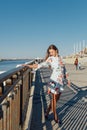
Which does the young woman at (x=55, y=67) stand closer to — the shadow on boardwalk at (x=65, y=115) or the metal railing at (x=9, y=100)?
the shadow on boardwalk at (x=65, y=115)

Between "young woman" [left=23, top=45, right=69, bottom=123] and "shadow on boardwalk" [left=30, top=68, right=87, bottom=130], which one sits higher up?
"young woman" [left=23, top=45, right=69, bottom=123]

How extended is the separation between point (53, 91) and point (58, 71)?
1.61 feet

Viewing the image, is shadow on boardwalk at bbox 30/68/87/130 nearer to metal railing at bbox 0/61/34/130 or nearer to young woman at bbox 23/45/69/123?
young woman at bbox 23/45/69/123

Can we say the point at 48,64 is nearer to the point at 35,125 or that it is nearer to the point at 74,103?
the point at 35,125

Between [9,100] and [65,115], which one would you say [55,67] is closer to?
[65,115]

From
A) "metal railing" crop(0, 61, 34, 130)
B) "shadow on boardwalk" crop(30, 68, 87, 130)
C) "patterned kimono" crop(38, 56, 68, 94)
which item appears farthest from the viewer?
"patterned kimono" crop(38, 56, 68, 94)

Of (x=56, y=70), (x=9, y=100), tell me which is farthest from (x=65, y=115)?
(x=9, y=100)

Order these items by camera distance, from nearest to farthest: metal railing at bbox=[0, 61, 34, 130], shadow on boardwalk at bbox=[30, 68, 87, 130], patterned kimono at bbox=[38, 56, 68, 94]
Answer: metal railing at bbox=[0, 61, 34, 130], shadow on boardwalk at bbox=[30, 68, 87, 130], patterned kimono at bbox=[38, 56, 68, 94]

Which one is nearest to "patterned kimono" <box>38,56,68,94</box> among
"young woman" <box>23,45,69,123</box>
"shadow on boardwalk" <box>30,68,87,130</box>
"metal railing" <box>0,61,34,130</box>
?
"young woman" <box>23,45,69,123</box>

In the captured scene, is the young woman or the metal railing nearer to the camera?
the metal railing

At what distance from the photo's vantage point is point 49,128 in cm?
725

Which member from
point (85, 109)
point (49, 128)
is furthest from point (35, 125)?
point (85, 109)

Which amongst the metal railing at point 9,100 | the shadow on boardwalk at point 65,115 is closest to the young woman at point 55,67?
the shadow on boardwalk at point 65,115

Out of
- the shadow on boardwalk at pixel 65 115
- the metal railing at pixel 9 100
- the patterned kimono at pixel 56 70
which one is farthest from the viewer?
the patterned kimono at pixel 56 70
